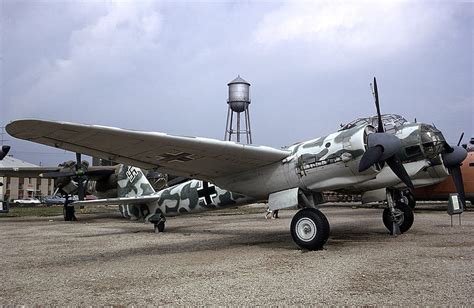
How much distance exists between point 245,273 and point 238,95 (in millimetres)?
42399

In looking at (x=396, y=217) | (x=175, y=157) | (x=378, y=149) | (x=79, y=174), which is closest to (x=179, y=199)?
(x=175, y=157)

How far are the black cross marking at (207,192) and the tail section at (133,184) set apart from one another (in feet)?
9.96

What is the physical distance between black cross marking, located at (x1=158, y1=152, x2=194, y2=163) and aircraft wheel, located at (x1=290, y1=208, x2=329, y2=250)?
256 cm

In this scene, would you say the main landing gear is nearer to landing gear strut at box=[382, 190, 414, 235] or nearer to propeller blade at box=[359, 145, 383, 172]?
landing gear strut at box=[382, 190, 414, 235]

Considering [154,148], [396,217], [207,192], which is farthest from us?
[207,192]

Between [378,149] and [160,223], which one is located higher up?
[378,149]

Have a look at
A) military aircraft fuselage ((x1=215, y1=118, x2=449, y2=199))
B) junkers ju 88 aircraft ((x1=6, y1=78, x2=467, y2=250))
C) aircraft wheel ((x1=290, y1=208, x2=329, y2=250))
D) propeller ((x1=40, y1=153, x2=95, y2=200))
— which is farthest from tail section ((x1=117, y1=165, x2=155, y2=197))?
propeller ((x1=40, y1=153, x2=95, y2=200))

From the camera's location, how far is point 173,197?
40.8 feet

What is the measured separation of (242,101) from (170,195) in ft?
117

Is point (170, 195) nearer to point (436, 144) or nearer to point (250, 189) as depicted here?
point (250, 189)

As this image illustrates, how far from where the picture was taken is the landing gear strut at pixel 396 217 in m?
10.3

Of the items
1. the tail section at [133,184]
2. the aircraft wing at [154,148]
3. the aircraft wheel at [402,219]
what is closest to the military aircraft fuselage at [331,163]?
the aircraft wing at [154,148]

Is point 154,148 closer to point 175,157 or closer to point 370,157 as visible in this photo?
point 175,157

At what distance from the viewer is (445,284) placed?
15.8ft
